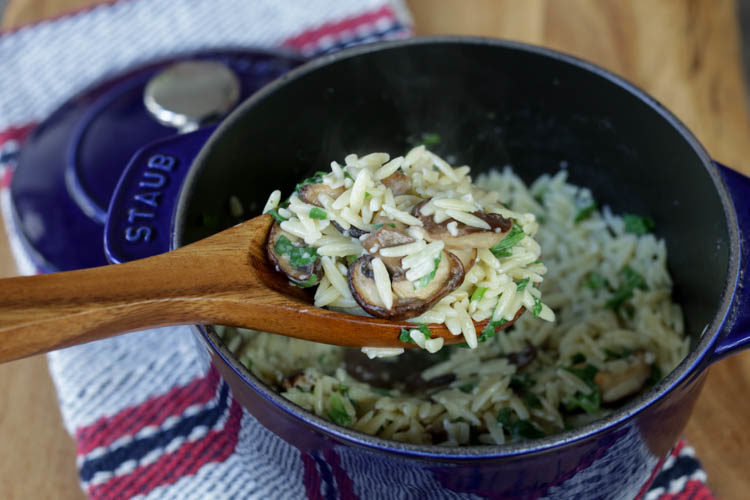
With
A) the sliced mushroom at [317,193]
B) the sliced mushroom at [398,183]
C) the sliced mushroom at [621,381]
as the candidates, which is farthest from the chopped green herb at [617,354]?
the sliced mushroom at [317,193]

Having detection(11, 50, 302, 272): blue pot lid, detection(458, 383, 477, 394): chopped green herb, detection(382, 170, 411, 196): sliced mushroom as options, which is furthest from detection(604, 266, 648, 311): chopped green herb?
detection(11, 50, 302, 272): blue pot lid

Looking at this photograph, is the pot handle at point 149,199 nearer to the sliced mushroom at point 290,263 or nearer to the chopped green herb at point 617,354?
the sliced mushroom at point 290,263

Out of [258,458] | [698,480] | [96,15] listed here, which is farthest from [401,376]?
[96,15]

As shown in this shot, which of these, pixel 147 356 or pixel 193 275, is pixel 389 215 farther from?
pixel 147 356

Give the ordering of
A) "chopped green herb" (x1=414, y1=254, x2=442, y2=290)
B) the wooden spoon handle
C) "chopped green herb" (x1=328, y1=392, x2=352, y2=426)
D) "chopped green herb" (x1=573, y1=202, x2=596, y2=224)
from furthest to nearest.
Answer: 1. "chopped green herb" (x1=573, y1=202, x2=596, y2=224)
2. "chopped green herb" (x1=328, y1=392, x2=352, y2=426)
3. "chopped green herb" (x1=414, y1=254, x2=442, y2=290)
4. the wooden spoon handle

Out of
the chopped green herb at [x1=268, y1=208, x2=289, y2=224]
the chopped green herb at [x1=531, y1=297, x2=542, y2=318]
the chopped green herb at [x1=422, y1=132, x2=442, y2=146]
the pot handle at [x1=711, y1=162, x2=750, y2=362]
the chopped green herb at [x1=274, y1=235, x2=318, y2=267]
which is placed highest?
the pot handle at [x1=711, y1=162, x2=750, y2=362]

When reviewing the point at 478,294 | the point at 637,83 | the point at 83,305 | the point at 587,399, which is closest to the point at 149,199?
the point at 83,305

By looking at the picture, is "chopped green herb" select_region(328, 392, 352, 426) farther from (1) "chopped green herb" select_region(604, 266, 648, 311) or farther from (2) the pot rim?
(1) "chopped green herb" select_region(604, 266, 648, 311)

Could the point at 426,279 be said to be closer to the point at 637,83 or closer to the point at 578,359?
the point at 578,359
